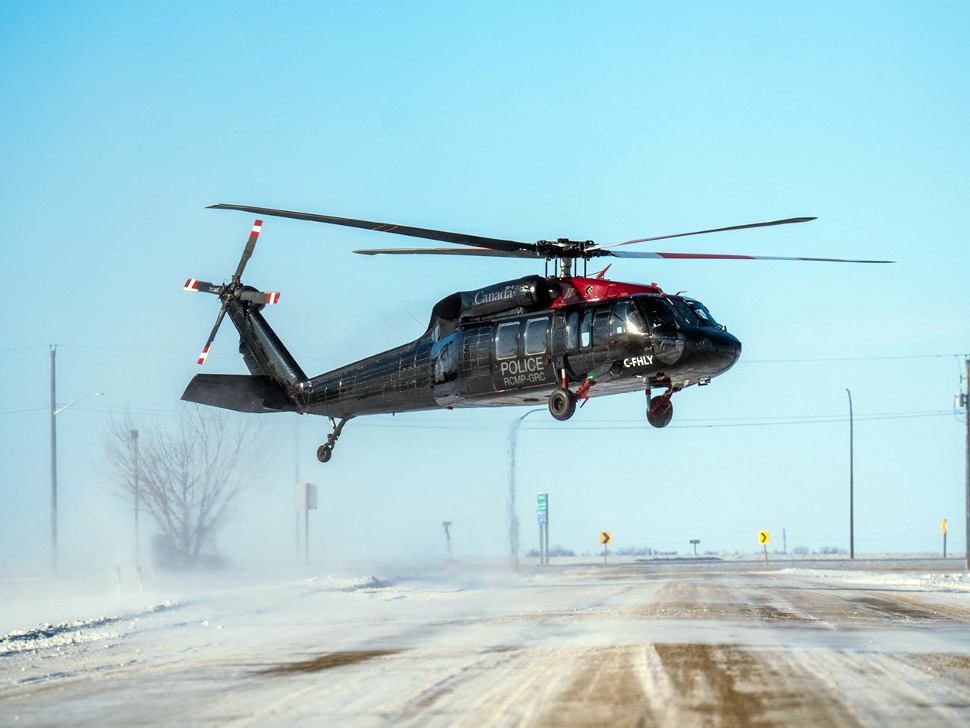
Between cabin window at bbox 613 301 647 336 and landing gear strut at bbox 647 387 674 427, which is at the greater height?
cabin window at bbox 613 301 647 336

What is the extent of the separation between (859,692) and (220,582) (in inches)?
1219

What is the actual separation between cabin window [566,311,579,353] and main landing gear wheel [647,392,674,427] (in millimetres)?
2471

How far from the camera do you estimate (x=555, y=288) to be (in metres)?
21.9

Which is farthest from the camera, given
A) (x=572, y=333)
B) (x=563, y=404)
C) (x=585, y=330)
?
(x=563, y=404)

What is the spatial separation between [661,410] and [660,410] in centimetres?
2

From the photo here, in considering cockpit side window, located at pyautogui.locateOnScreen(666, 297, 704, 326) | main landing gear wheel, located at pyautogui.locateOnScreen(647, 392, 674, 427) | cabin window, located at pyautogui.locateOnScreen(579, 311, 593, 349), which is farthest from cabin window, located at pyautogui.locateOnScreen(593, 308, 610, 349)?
main landing gear wheel, located at pyautogui.locateOnScreen(647, 392, 674, 427)

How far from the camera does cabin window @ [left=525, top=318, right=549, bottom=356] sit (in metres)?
21.5

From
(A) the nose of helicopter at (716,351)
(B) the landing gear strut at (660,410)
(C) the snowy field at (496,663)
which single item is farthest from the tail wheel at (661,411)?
(C) the snowy field at (496,663)

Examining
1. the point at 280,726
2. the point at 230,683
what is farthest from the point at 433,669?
the point at 280,726

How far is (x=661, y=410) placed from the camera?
72.8 feet

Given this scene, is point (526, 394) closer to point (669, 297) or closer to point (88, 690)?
point (669, 297)

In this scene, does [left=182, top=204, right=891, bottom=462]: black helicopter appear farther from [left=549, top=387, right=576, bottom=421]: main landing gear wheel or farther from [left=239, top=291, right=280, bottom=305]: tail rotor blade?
[left=239, top=291, right=280, bottom=305]: tail rotor blade

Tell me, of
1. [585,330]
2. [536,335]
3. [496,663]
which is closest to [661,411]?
[585,330]

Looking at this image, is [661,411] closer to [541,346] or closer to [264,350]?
[541,346]
